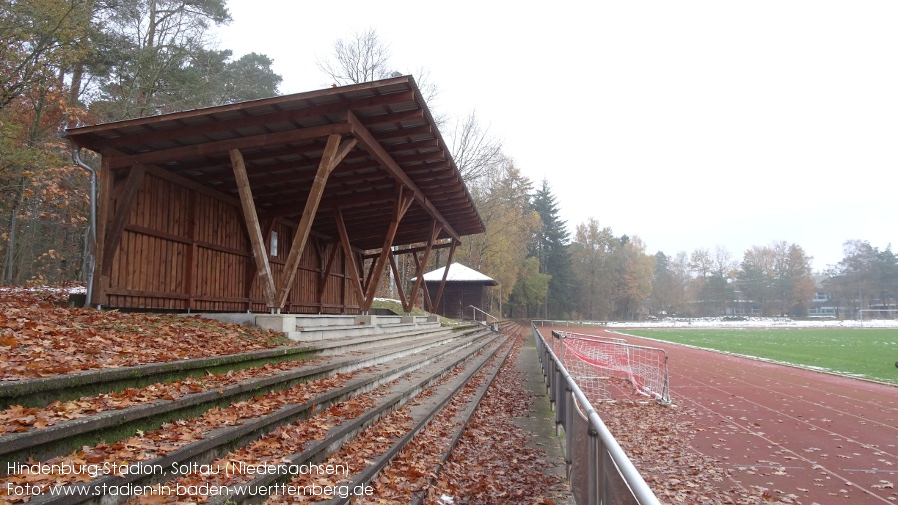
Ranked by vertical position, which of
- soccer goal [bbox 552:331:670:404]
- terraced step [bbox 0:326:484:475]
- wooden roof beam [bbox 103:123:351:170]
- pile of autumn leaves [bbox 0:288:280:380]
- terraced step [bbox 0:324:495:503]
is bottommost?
soccer goal [bbox 552:331:670:404]

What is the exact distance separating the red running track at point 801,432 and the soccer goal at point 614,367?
688 millimetres

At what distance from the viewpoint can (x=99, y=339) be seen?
18.5ft

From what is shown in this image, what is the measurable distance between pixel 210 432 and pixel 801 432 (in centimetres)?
966

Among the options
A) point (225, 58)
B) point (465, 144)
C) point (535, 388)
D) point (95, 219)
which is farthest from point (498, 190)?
point (95, 219)

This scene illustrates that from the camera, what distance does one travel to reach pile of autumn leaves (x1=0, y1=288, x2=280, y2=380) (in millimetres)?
4363

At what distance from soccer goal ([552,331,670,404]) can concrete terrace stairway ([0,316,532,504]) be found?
6042 mm

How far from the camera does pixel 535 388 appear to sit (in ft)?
38.0

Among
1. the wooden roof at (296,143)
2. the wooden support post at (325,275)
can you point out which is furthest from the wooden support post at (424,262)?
the wooden support post at (325,275)

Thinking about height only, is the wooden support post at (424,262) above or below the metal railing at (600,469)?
above

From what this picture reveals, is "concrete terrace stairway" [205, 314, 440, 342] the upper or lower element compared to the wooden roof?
lower

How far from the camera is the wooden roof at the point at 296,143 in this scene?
358 inches

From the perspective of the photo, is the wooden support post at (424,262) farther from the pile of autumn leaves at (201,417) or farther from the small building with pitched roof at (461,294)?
the small building with pitched roof at (461,294)

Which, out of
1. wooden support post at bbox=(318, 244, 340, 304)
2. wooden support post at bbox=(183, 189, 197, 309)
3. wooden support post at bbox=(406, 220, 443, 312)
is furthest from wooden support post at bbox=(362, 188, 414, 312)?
wooden support post at bbox=(318, 244, 340, 304)

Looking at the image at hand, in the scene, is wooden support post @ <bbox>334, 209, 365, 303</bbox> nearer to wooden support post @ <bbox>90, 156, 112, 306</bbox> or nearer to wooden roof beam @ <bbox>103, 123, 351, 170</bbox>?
wooden roof beam @ <bbox>103, 123, 351, 170</bbox>
